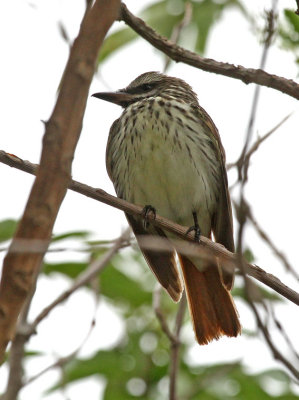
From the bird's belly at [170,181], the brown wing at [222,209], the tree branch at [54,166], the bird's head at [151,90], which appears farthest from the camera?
the bird's head at [151,90]

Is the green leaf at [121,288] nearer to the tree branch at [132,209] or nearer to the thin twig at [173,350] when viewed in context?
the thin twig at [173,350]

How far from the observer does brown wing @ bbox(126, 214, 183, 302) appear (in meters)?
4.70

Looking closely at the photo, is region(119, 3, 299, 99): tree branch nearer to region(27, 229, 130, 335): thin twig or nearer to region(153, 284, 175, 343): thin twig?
region(27, 229, 130, 335): thin twig

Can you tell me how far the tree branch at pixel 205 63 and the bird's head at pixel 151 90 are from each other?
1.39 m

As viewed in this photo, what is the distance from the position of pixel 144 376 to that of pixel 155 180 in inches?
46.1

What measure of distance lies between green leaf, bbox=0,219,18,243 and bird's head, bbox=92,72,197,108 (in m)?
1.31

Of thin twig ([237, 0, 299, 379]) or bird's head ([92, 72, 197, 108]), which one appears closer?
thin twig ([237, 0, 299, 379])

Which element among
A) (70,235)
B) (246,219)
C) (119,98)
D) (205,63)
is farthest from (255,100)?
(119,98)

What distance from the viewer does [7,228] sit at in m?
4.16

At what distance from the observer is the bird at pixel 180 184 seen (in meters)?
4.64

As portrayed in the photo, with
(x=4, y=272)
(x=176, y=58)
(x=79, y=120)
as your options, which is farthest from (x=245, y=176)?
(x=176, y=58)

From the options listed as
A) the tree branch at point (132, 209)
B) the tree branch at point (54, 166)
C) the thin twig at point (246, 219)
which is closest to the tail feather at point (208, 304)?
the tree branch at point (132, 209)

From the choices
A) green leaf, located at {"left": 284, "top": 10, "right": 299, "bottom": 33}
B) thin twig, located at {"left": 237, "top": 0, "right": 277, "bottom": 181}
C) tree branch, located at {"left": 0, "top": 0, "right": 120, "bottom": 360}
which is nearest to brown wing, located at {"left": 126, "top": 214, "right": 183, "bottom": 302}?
green leaf, located at {"left": 284, "top": 10, "right": 299, "bottom": 33}

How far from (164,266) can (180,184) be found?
536mm
